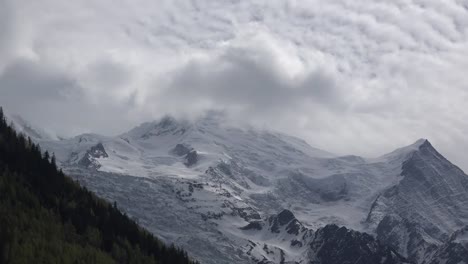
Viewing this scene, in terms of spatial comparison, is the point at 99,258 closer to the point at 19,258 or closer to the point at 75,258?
the point at 75,258

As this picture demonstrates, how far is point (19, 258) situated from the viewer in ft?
578

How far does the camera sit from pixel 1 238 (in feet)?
601

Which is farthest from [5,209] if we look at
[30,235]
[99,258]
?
[99,258]

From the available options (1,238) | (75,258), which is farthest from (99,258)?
(1,238)

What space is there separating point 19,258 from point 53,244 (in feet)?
51.1

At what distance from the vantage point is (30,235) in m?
191

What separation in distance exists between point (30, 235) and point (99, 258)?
1596 centimetres

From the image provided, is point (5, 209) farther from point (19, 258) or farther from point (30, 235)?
point (19, 258)

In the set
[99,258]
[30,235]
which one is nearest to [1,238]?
[30,235]

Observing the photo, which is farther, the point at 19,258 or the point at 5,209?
the point at 5,209

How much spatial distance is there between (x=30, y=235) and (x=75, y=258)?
11.0 meters

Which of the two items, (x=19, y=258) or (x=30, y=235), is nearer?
(x=19, y=258)

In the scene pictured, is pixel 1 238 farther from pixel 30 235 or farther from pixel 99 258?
pixel 99 258

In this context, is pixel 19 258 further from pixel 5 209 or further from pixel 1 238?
pixel 5 209
